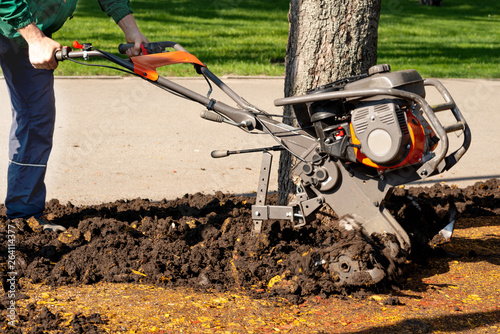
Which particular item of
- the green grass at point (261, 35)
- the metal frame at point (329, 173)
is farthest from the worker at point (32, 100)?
the green grass at point (261, 35)

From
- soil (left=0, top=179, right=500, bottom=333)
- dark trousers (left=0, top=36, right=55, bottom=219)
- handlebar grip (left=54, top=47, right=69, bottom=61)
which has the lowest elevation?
soil (left=0, top=179, right=500, bottom=333)

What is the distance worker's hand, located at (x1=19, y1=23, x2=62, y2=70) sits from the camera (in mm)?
3150

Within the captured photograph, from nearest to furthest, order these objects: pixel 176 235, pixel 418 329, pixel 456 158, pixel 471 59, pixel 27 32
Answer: pixel 418 329 → pixel 456 158 → pixel 27 32 → pixel 176 235 → pixel 471 59

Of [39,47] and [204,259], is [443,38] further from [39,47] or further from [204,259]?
[39,47]

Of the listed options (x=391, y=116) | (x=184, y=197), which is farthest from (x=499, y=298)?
(x=184, y=197)

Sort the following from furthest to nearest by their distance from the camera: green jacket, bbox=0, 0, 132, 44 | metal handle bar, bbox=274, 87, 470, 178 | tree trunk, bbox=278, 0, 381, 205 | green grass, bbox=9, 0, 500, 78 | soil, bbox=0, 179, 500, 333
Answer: green grass, bbox=9, 0, 500, 78 → tree trunk, bbox=278, 0, 381, 205 → green jacket, bbox=0, 0, 132, 44 → soil, bbox=0, 179, 500, 333 → metal handle bar, bbox=274, 87, 470, 178

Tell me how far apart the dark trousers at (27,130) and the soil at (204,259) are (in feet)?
0.56

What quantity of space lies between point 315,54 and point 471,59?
941cm

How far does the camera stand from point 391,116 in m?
2.78

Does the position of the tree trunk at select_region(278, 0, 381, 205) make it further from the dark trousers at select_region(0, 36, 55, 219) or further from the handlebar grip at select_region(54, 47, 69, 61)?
the dark trousers at select_region(0, 36, 55, 219)

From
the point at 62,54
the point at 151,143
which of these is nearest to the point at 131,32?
the point at 62,54

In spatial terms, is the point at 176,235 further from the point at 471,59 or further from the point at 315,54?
the point at 471,59

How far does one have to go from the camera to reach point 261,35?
14.1m

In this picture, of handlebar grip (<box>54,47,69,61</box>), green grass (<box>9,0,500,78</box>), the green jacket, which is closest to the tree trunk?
the green jacket
